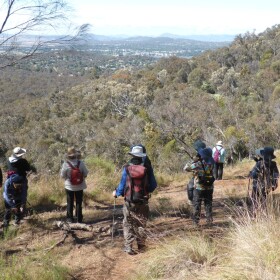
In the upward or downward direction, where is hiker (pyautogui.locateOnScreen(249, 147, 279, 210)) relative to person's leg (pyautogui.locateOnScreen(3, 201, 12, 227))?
upward

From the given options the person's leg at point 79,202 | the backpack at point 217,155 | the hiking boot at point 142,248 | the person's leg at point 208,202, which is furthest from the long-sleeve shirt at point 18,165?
the backpack at point 217,155

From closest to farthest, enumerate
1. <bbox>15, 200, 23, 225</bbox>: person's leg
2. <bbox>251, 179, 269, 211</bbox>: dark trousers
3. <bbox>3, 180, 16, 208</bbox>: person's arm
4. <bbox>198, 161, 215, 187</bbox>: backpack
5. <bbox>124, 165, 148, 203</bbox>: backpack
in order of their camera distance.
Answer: <bbox>251, 179, 269, 211</bbox>: dark trousers → <bbox>124, 165, 148, 203</bbox>: backpack → <bbox>198, 161, 215, 187</bbox>: backpack → <bbox>3, 180, 16, 208</bbox>: person's arm → <bbox>15, 200, 23, 225</bbox>: person's leg

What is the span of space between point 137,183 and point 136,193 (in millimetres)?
123

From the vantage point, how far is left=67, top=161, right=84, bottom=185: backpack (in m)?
5.35

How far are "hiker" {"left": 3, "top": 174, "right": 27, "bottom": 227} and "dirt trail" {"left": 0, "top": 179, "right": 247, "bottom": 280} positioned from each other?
0.49 metres

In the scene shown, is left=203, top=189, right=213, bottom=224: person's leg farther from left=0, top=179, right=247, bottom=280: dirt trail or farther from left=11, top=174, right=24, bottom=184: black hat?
left=11, top=174, right=24, bottom=184: black hat

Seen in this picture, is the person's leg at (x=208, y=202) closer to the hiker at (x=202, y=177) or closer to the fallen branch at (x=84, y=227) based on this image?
the hiker at (x=202, y=177)

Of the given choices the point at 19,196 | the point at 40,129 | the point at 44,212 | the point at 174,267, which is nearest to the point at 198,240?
the point at 174,267

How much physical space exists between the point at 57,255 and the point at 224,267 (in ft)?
6.92

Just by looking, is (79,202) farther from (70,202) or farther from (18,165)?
(18,165)

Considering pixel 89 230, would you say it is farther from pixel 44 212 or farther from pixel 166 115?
pixel 166 115

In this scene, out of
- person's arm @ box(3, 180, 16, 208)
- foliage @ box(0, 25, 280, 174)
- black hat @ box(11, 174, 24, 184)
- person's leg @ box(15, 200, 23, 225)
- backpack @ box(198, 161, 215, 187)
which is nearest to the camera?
backpack @ box(198, 161, 215, 187)

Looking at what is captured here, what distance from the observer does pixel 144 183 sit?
430cm

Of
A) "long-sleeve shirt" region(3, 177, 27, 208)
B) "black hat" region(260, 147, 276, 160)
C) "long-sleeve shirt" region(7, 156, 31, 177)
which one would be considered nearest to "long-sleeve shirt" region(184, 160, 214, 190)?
"black hat" region(260, 147, 276, 160)
